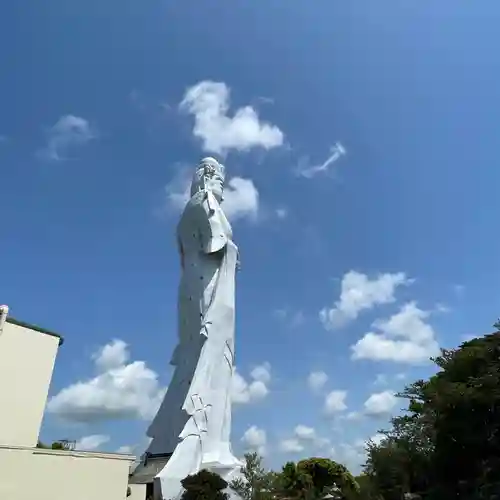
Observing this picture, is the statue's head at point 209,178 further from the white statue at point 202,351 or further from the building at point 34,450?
the building at point 34,450

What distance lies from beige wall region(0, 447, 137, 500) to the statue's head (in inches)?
532

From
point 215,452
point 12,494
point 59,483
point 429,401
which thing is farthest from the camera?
point 215,452

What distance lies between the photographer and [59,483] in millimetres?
13414

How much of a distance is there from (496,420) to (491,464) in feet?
3.68

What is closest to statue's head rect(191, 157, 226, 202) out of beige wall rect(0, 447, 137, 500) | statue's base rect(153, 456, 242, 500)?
statue's base rect(153, 456, 242, 500)

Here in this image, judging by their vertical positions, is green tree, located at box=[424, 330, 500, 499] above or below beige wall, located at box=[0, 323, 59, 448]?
below

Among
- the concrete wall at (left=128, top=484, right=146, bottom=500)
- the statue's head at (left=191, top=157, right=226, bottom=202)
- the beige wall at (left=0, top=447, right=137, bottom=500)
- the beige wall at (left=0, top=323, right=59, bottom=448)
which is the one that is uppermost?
the statue's head at (left=191, top=157, right=226, bottom=202)

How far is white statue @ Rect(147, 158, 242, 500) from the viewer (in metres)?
20.2

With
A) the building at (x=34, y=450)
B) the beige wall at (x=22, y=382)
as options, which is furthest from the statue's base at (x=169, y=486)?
the beige wall at (x=22, y=382)

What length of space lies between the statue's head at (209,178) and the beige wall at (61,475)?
13.5 metres

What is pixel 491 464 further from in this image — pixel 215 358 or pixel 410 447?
pixel 215 358

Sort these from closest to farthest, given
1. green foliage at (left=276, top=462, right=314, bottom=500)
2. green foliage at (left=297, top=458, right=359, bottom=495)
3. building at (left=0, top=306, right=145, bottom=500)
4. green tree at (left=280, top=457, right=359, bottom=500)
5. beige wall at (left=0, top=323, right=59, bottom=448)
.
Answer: building at (left=0, top=306, right=145, bottom=500), beige wall at (left=0, top=323, right=59, bottom=448), green foliage at (left=276, top=462, right=314, bottom=500), green tree at (left=280, top=457, right=359, bottom=500), green foliage at (left=297, top=458, right=359, bottom=495)

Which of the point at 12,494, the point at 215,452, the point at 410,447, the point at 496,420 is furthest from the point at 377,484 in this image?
the point at 12,494

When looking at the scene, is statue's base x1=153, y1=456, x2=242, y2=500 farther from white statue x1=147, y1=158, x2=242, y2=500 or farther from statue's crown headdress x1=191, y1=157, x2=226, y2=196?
statue's crown headdress x1=191, y1=157, x2=226, y2=196
